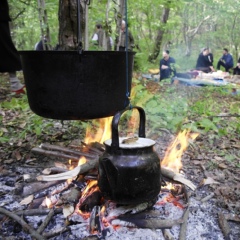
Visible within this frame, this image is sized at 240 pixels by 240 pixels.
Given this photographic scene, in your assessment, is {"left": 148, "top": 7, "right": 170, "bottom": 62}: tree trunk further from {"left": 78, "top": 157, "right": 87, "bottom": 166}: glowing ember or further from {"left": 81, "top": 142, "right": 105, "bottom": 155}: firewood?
{"left": 78, "top": 157, "right": 87, "bottom": 166}: glowing ember

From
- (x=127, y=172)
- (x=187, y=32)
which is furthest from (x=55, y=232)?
(x=187, y=32)

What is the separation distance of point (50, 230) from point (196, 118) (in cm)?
322

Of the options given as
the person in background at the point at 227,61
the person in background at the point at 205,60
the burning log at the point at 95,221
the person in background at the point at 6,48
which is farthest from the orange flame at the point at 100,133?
the person in background at the point at 227,61

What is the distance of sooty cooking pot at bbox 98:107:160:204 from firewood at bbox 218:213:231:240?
520 millimetres

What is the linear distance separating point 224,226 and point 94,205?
872 millimetres

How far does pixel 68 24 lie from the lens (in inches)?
103

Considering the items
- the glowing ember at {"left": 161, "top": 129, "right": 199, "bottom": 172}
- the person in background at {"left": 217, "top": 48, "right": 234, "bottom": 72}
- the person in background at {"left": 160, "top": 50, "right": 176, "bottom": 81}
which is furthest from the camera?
the person in background at {"left": 217, "top": 48, "right": 234, "bottom": 72}

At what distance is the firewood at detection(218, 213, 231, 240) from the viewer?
5.99ft

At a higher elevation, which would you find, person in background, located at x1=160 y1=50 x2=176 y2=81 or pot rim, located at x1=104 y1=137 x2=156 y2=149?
pot rim, located at x1=104 y1=137 x2=156 y2=149

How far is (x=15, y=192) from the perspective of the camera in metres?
2.23

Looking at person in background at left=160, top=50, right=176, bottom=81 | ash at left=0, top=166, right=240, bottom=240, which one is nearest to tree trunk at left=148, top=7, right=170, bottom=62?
person in background at left=160, top=50, right=176, bottom=81

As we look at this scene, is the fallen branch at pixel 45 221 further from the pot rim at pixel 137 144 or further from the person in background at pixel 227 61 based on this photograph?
the person in background at pixel 227 61

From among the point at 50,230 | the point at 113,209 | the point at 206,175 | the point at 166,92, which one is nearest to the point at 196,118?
the point at 206,175

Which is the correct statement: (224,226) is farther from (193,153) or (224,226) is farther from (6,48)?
Answer: (6,48)
